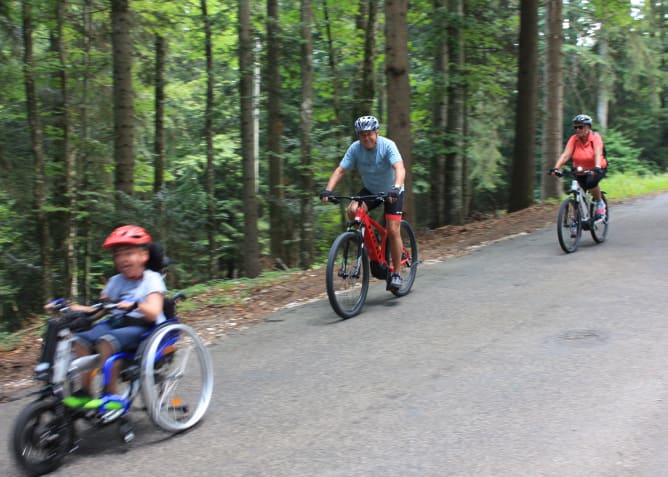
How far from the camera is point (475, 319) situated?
744 centimetres

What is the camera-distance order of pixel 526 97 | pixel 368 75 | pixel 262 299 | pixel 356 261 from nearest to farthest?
1. pixel 356 261
2. pixel 262 299
3. pixel 526 97
4. pixel 368 75

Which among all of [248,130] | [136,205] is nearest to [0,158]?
[136,205]

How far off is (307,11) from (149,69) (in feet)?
19.3

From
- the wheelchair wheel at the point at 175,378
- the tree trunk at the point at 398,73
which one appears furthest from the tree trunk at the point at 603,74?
the wheelchair wheel at the point at 175,378

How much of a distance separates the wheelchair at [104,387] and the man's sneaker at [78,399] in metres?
0.03

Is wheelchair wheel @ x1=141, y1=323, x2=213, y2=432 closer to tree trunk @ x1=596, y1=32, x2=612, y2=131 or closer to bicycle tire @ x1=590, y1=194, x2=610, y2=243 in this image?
bicycle tire @ x1=590, y1=194, x2=610, y2=243

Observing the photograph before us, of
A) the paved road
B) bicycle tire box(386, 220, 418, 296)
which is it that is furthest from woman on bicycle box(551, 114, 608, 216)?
bicycle tire box(386, 220, 418, 296)

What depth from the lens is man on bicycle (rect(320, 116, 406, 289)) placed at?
26.2ft

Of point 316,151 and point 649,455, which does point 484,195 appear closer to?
point 316,151

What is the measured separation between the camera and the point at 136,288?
16.2ft

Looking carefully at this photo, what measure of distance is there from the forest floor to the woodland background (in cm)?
149

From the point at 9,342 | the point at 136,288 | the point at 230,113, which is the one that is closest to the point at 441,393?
the point at 136,288

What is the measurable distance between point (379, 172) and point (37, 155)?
951 cm

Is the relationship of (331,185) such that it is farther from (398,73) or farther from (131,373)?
(398,73)
